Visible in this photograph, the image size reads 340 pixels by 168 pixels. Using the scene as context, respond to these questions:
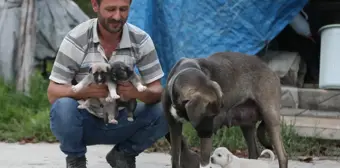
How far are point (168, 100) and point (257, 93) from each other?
3.01ft

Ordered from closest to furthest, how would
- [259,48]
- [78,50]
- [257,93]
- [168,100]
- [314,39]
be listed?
1. [168,100]
2. [78,50]
3. [257,93]
4. [259,48]
5. [314,39]

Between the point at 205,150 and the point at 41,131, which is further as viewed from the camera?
the point at 41,131

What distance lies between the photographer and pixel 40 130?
23.6 ft

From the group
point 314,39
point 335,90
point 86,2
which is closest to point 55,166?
point 335,90

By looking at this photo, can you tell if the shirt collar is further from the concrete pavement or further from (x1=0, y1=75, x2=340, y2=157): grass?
(x1=0, y1=75, x2=340, y2=157): grass

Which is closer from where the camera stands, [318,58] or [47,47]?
[318,58]

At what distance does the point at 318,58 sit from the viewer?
324 inches

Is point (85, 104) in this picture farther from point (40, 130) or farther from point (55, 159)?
point (40, 130)

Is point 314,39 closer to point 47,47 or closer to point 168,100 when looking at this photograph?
point 47,47

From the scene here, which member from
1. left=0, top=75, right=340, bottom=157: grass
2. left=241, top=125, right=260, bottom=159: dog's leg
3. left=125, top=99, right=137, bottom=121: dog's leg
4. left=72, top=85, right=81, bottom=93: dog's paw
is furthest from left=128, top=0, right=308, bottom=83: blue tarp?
left=72, top=85, right=81, bottom=93: dog's paw

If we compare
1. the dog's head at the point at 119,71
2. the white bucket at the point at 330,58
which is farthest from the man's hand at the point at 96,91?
the white bucket at the point at 330,58

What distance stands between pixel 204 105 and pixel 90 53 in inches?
41.9

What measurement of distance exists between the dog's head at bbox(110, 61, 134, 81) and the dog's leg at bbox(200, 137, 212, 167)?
2.03 ft

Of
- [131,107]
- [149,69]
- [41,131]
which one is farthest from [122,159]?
[41,131]
